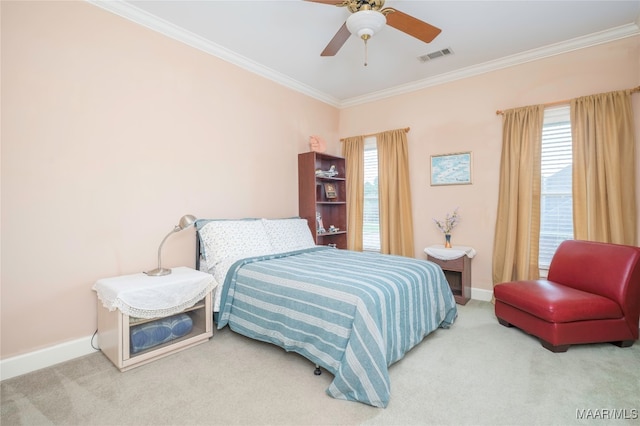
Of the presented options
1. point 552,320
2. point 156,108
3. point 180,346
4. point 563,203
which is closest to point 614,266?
point 552,320

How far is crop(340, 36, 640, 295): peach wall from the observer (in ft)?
10.3

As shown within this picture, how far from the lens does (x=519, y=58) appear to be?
353cm

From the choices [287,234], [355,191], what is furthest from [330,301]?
[355,191]

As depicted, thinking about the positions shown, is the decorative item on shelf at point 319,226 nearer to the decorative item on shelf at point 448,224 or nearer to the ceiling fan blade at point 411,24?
the decorative item on shelf at point 448,224

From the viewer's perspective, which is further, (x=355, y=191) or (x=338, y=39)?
(x=355, y=191)

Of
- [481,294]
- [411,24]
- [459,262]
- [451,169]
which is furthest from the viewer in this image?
[451,169]

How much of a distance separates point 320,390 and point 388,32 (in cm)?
313

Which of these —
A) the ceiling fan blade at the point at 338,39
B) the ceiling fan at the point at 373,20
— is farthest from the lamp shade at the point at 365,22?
the ceiling fan blade at the point at 338,39

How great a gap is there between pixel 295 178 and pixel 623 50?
3.72 m

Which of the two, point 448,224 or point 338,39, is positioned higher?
point 338,39

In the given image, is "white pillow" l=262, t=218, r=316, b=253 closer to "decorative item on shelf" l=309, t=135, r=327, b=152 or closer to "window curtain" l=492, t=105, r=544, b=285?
"decorative item on shelf" l=309, t=135, r=327, b=152

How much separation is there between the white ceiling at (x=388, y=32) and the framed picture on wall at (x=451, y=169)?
39.7 inches

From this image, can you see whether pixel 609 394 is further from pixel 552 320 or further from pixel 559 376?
pixel 552 320

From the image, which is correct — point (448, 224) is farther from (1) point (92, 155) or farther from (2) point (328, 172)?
(1) point (92, 155)
